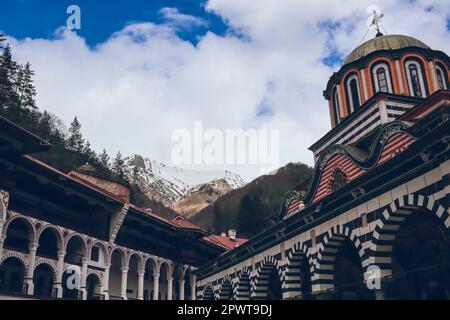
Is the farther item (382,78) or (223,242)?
(223,242)

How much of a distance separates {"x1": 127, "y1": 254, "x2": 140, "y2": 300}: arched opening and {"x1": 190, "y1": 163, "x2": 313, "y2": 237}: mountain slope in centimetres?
3026

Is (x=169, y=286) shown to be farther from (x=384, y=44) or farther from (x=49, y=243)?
(x=384, y=44)

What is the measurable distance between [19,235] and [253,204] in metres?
44.3

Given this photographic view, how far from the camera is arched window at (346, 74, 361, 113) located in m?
27.4

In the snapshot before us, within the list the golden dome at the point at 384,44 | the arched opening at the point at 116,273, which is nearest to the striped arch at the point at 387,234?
the golden dome at the point at 384,44

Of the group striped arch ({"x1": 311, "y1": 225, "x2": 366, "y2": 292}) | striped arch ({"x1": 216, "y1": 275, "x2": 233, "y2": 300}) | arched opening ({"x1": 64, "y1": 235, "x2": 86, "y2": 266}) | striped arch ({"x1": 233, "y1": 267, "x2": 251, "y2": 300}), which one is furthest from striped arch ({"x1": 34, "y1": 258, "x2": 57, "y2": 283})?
striped arch ({"x1": 311, "y1": 225, "x2": 366, "y2": 292})

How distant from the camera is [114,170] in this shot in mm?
69812

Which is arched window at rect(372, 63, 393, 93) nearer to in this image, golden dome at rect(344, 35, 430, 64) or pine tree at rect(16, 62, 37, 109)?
golden dome at rect(344, 35, 430, 64)

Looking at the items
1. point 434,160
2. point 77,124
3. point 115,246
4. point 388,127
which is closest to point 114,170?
point 77,124

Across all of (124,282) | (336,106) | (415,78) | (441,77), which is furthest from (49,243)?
(441,77)

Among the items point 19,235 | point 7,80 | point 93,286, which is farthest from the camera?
point 7,80

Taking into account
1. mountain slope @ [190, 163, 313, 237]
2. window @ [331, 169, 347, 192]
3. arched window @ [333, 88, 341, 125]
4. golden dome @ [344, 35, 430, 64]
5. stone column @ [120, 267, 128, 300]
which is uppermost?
mountain slope @ [190, 163, 313, 237]

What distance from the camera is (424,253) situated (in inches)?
715

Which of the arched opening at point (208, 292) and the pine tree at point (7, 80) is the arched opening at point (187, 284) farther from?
the pine tree at point (7, 80)
